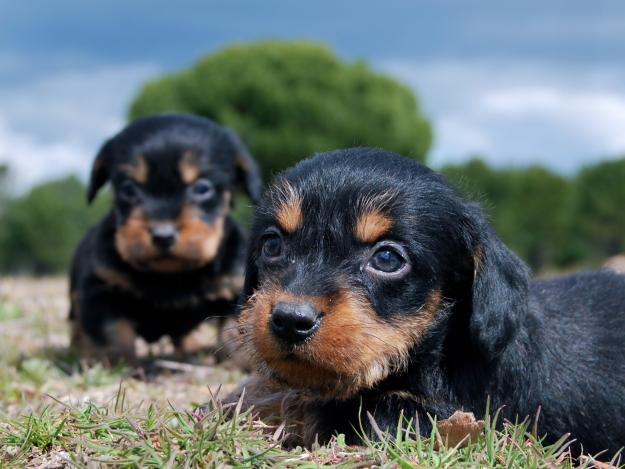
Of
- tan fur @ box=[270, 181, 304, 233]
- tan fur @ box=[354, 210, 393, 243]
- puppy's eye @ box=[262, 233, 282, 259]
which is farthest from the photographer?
puppy's eye @ box=[262, 233, 282, 259]

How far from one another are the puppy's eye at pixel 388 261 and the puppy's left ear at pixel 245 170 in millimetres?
3803

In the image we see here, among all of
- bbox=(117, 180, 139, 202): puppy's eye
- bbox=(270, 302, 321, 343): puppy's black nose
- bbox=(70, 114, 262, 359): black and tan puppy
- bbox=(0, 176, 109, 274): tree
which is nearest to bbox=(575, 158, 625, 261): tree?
bbox=(70, 114, 262, 359): black and tan puppy

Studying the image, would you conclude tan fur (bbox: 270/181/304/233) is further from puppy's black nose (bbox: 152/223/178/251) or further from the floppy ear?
puppy's black nose (bbox: 152/223/178/251)

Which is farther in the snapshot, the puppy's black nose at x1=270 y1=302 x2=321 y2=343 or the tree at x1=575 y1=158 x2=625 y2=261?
the tree at x1=575 y1=158 x2=625 y2=261

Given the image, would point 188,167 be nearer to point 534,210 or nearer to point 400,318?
point 400,318

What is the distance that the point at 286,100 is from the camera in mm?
36062

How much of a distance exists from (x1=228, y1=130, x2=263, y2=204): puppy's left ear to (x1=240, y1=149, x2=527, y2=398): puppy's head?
136 inches

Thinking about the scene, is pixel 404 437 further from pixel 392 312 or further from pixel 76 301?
pixel 76 301

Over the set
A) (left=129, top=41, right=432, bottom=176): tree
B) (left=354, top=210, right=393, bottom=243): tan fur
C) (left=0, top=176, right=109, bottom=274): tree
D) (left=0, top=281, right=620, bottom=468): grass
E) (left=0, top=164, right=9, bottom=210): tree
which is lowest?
(left=0, top=176, right=109, bottom=274): tree

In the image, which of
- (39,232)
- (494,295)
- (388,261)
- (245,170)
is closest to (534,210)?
(245,170)

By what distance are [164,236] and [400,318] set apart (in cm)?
321

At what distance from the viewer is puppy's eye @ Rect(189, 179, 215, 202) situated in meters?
6.68

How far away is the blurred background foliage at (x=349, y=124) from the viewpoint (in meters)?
31.3

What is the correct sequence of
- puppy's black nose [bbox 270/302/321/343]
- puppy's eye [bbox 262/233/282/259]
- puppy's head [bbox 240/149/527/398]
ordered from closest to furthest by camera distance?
puppy's black nose [bbox 270/302/321/343] < puppy's head [bbox 240/149/527/398] < puppy's eye [bbox 262/233/282/259]
